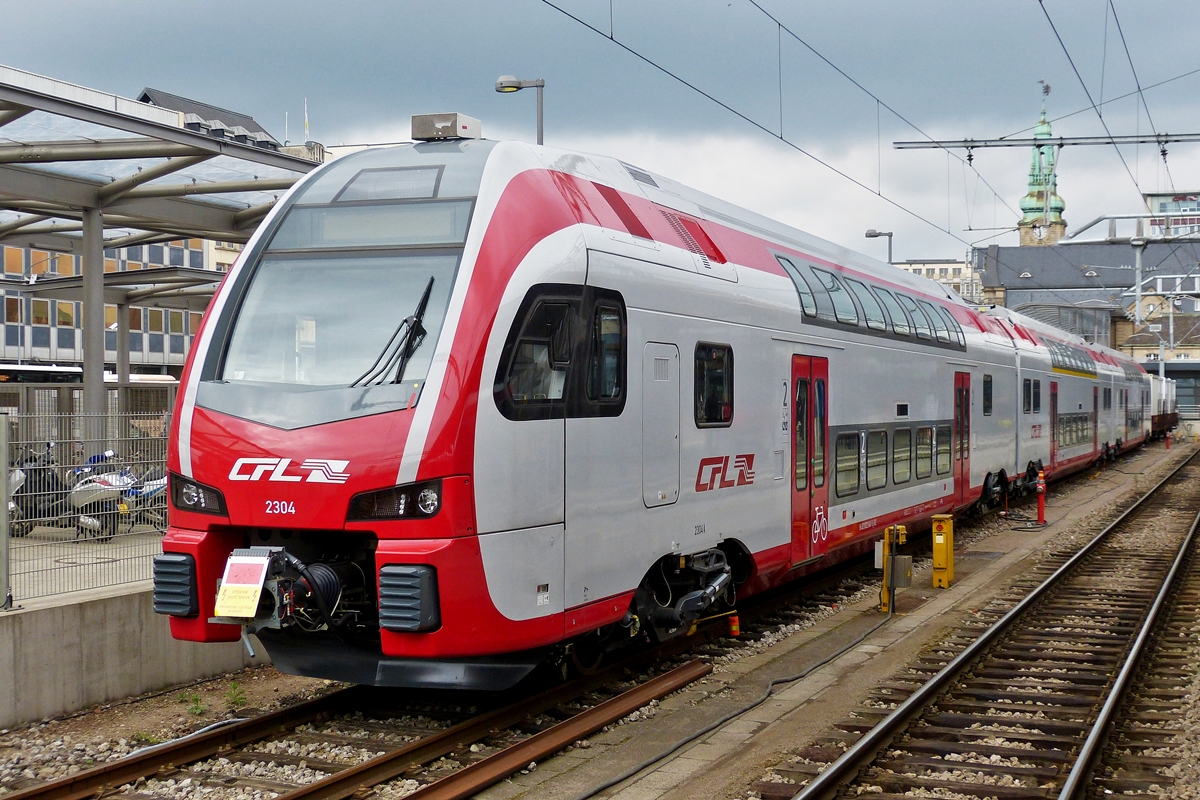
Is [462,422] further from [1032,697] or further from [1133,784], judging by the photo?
[1032,697]

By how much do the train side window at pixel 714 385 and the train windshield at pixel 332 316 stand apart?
2.65 metres

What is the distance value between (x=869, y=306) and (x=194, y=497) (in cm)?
867

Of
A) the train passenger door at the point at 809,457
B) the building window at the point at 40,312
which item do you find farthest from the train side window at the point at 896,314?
the building window at the point at 40,312

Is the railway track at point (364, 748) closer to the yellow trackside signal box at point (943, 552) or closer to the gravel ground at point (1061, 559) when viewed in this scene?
the gravel ground at point (1061, 559)

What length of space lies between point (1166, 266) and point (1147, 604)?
313 ft

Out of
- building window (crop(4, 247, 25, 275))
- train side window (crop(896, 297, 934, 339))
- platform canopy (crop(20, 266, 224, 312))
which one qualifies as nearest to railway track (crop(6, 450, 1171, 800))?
train side window (crop(896, 297, 934, 339))

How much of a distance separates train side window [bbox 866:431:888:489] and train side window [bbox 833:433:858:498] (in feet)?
1.47

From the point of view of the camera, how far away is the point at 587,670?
27.3 feet

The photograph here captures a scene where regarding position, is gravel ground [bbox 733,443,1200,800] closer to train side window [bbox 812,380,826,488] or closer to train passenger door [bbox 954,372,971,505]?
train passenger door [bbox 954,372,971,505]

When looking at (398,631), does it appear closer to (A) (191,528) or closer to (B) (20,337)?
(A) (191,528)

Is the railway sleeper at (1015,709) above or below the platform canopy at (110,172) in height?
below

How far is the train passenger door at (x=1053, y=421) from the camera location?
980 inches

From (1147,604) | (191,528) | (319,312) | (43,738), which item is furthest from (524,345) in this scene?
(1147,604)

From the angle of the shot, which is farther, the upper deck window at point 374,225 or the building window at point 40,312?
the building window at point 40,312
